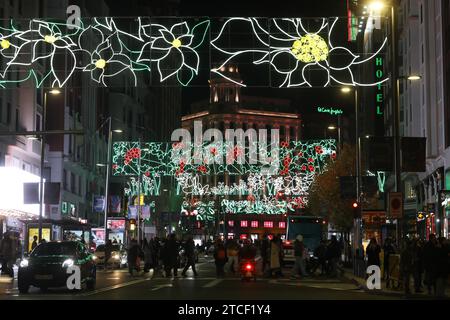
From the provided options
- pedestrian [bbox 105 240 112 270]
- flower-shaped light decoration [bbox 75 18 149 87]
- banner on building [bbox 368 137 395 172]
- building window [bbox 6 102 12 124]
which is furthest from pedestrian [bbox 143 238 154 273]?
building window [bbox 6 102 12 124]

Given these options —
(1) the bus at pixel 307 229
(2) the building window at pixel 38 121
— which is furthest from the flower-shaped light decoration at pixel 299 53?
(2) the building window at pixel 38 121

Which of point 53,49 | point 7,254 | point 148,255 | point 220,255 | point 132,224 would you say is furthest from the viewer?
point 132,224

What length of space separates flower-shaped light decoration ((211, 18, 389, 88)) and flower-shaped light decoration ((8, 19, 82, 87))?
18.3 ft

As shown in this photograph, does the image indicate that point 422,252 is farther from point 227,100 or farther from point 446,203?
point 227,100

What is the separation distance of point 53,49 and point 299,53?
30.8ft

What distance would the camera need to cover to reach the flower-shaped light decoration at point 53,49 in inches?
1212

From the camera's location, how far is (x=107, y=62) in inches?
1245

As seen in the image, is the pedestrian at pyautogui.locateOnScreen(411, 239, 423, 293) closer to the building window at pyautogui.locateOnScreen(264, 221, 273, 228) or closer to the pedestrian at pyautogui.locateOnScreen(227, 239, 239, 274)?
the pedestrian at pyautogui.locateOnScreen(227, 239, 239, 274)

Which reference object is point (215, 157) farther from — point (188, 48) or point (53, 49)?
point (188, 48)

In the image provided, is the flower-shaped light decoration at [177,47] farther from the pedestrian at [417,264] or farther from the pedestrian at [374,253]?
the pedestrian at [374,253]

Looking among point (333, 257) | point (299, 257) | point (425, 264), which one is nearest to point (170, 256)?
point (299, 257)

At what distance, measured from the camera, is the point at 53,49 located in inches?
1248
